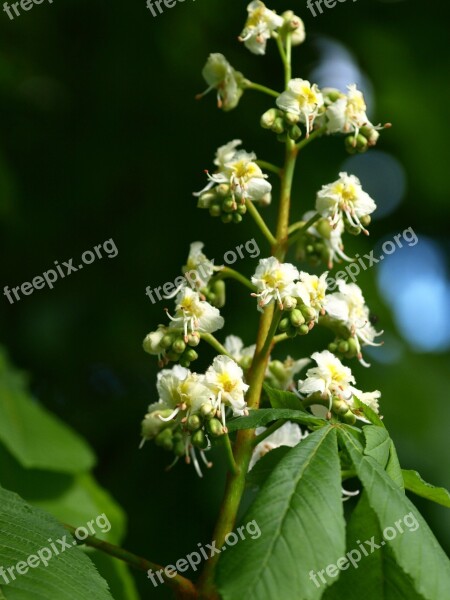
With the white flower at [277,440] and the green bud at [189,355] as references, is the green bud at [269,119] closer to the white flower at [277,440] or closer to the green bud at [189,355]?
the green bud at [189,355]

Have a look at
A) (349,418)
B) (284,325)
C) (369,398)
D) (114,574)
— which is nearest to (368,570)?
(349,418)

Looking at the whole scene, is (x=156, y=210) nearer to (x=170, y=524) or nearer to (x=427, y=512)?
(x=170, y=524)

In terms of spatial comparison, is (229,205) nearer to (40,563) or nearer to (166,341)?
(166,341)

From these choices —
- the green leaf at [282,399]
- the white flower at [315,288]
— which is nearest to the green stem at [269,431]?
the green leaf at [282,399]

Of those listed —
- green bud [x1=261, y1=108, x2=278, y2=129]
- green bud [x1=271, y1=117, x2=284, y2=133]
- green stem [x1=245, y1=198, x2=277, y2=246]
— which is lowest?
green stem [x1=245, y1=198, x2=277, y2=246]

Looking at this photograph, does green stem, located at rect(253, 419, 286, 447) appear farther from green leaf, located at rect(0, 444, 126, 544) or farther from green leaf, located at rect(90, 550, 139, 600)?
green leaf, located at rect(0, 444, 126, 544)

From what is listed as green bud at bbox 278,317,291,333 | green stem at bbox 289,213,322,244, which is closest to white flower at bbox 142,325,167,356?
green bud at bbox 278,317,291,333
